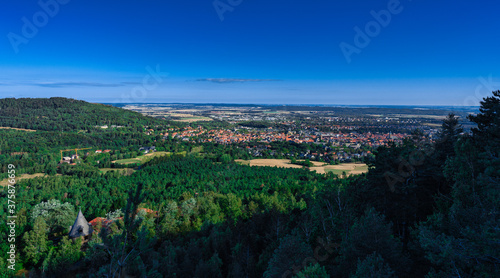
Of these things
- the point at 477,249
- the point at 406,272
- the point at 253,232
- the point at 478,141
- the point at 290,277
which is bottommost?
the point at 253,232

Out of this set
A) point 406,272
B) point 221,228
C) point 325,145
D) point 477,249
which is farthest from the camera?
point 325,145

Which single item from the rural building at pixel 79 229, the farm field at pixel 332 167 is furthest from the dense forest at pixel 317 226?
the farm field at pixel 332 167

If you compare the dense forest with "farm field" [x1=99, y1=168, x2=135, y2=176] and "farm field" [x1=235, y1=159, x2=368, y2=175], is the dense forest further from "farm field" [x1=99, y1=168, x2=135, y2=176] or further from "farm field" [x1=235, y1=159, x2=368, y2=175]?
"farm field" [x1=235, y1=159, x2=368, y2=175]

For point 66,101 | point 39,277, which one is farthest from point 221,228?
point 66,101

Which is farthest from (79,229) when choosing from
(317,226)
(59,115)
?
(59,115)

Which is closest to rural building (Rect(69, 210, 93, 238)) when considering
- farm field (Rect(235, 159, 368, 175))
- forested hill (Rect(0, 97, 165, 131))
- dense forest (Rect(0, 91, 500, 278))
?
dense forest (Rect(0, 91, 500, 278))

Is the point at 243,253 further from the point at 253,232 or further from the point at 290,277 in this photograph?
the point at 290,277

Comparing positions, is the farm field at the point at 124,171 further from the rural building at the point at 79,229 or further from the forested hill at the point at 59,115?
the forested hill at the point at 59,115
